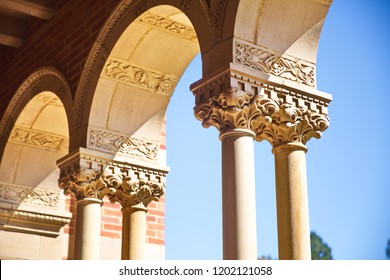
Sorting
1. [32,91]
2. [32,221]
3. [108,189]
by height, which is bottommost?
[108,189]

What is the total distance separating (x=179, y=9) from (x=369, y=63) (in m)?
15.5

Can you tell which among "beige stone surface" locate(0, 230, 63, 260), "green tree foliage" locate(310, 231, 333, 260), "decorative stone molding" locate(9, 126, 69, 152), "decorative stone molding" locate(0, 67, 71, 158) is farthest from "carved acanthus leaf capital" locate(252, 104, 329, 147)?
"green tree foliage" locate(310, 231, 333, 260)

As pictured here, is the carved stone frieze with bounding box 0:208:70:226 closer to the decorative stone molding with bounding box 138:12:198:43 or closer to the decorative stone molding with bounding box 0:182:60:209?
the decorative stone molding with bounding box 0:182:60:209

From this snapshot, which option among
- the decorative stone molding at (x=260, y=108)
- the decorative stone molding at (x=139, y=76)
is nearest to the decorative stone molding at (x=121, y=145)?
the decorative stone molding at (x=139, y=76)

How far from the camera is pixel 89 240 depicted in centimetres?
619

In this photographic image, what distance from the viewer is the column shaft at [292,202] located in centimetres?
472

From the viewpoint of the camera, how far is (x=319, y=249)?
92.6 feet

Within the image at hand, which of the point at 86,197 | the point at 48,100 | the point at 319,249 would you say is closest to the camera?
the point at 86,197

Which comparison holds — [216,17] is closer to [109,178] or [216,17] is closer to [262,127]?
[262,127]

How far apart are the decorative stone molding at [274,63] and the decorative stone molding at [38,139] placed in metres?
3.43

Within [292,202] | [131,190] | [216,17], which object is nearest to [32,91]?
[131,190]

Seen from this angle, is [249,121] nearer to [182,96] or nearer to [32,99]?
[32,99]

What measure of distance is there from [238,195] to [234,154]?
9.6 inches

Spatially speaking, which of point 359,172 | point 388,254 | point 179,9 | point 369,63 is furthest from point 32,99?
point 359,172
